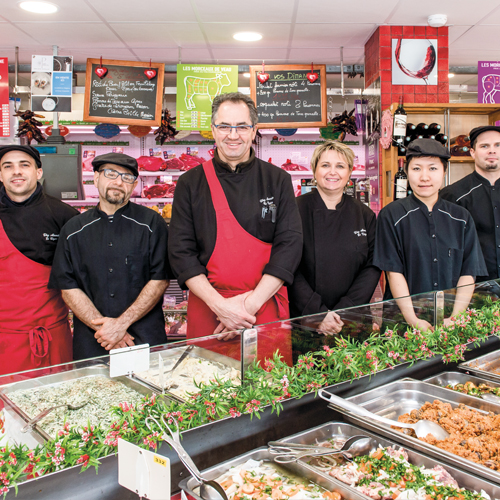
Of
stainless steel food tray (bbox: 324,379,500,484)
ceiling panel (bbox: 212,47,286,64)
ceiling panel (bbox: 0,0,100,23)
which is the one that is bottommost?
stainless steel food tray (bbox: 324,379,500,484)

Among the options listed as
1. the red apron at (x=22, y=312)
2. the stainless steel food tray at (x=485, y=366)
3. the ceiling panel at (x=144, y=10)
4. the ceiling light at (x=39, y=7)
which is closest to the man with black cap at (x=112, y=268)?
the red apron at (x=22, y=312)

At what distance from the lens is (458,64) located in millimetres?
6898

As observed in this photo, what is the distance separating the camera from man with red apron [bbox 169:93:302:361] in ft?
7.43

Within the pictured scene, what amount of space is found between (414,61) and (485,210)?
2875 mm

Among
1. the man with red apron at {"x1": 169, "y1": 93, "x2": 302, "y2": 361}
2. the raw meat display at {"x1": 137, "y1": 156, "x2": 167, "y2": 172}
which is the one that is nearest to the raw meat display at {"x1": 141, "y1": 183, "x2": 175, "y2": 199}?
the raw meat display at {"x1": 137, "y1": 156, "x2": 167, "y2": 172}

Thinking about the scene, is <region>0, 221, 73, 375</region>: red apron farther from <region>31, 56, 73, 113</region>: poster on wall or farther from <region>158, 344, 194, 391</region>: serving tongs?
<region>31, 56, 73, 113</region>: poster on wall

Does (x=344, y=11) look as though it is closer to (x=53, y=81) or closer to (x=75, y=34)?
(x=75, y=34)

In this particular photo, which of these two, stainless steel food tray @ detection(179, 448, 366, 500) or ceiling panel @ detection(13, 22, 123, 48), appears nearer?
stainless steel food tray @ detection(179, 448, 366, 500)

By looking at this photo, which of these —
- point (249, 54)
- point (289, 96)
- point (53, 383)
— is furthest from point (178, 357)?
point (249, 54)

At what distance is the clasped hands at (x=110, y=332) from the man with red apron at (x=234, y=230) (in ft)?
1.32

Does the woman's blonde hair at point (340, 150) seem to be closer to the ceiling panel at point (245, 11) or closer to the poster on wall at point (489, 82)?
the ceiling panel at point (245, 11)

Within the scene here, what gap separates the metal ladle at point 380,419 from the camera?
4.55 ft

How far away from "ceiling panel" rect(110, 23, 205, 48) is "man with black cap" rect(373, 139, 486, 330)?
11.7 ft

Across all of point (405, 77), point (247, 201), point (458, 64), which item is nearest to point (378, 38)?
point (405, 77)
